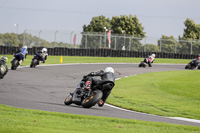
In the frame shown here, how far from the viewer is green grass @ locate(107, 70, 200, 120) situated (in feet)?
40.6

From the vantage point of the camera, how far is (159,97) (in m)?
15.5

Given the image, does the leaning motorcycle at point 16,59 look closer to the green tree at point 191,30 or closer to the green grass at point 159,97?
the green grass at point 159,97

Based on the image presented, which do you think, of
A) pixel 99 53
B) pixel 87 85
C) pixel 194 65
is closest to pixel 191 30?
pixel 99 53

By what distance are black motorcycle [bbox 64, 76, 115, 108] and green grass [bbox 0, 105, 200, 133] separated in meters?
1.71

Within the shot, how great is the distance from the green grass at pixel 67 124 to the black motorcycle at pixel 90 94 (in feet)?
5.61

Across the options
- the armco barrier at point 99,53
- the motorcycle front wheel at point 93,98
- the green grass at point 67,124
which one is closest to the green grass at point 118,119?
the green grass at point 67,124

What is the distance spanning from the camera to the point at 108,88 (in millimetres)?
11117

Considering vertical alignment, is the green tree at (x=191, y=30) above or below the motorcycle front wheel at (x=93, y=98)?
above

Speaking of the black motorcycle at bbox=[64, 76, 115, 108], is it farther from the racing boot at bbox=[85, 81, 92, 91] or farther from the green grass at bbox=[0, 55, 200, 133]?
the green grass at bbox=[0, 55, 200, 133]

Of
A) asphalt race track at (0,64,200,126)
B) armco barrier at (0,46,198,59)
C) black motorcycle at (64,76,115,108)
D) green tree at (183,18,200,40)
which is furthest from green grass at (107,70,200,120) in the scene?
green tree at (183,18,200,40)

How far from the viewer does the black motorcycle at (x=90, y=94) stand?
36.0 ft

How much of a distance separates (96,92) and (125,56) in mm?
32766

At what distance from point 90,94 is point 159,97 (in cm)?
496

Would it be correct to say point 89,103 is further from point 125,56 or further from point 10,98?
point 125,56
